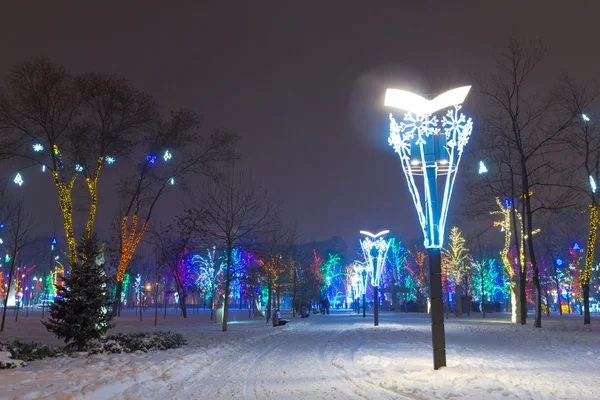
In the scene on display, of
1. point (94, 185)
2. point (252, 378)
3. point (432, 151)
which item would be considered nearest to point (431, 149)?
point (432, 151)

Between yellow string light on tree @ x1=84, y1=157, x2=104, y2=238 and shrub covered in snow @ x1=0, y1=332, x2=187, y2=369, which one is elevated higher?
yellow string light on tree @ x1=84, y1=157, x2=104, y2=238

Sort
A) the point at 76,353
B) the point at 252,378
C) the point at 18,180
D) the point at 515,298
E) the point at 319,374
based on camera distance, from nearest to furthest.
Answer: the point at 252,378 → the point at 319,374 → the point at 76,353 → the point at 18,180 → the point at 515,298

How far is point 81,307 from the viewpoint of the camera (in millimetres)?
14594

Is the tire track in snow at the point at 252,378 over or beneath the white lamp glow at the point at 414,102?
beneath

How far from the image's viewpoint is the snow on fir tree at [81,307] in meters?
Answer: 14.4

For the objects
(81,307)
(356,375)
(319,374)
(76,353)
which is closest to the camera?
(356,375)

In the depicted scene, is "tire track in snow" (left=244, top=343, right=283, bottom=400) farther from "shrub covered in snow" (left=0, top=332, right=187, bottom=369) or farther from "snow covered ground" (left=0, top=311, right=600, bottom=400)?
"shrub covered in snow" (left=0, top=332, right=187, bottom=369)

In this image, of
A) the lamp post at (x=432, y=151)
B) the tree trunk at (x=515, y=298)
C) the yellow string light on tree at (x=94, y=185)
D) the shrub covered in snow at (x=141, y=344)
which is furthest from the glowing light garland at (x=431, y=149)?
the tree trunk at (x=515, y=298)

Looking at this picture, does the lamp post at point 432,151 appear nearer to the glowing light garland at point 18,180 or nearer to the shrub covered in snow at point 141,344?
the shrub covered in snow at point 141,344

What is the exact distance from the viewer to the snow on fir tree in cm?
1438

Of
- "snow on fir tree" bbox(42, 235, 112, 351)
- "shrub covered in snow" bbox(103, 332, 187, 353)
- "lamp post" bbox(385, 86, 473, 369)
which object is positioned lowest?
"shrub covered in snow" bbox(103, 332, 187, 353)

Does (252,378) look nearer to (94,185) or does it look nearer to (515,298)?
(94,185)

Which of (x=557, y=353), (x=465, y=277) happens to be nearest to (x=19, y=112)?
(x=557, y=353)

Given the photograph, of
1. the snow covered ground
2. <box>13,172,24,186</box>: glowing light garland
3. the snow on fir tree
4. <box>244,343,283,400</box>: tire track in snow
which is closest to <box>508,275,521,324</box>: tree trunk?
the snow covered ground
